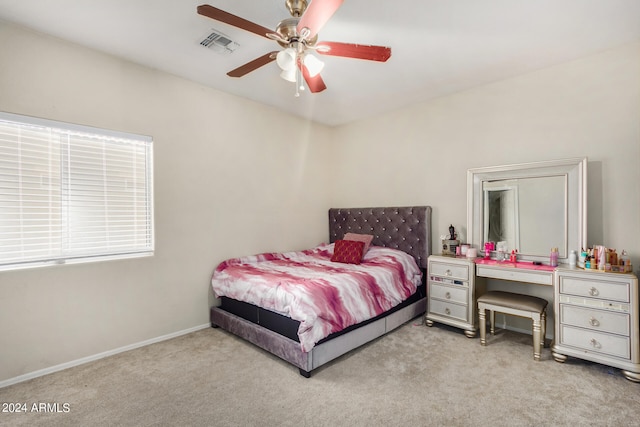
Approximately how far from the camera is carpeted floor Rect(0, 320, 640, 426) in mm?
1809

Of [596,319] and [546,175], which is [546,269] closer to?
[596,319]

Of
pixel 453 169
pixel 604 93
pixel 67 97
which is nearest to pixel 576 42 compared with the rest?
pixel 604 93

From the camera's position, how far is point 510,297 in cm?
277

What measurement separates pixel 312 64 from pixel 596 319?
2847 mm

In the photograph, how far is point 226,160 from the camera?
3.55 m

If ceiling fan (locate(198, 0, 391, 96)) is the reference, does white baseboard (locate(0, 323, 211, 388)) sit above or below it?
below

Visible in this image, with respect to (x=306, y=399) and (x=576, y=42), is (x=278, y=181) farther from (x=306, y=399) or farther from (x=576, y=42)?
(x=576, y=42)

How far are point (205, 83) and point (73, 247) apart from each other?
2.05 metres

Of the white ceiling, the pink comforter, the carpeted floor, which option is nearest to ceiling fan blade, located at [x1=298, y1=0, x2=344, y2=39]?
the white ceiling

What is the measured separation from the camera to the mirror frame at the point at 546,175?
8.73ft

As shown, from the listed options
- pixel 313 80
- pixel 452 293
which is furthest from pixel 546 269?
pixel 313 80

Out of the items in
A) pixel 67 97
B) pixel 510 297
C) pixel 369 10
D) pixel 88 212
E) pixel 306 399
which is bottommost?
pixel 306 399

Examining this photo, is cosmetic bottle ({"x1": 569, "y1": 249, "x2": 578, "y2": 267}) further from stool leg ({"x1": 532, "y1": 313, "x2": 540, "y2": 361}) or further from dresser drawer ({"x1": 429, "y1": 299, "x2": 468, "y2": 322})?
dresser drawer ({"x1": 429, "y1": 299, "x2": 468, "y2": 322})

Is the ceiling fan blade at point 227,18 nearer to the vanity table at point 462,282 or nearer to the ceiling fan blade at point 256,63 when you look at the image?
the ceiling fan blade at point 256,63
